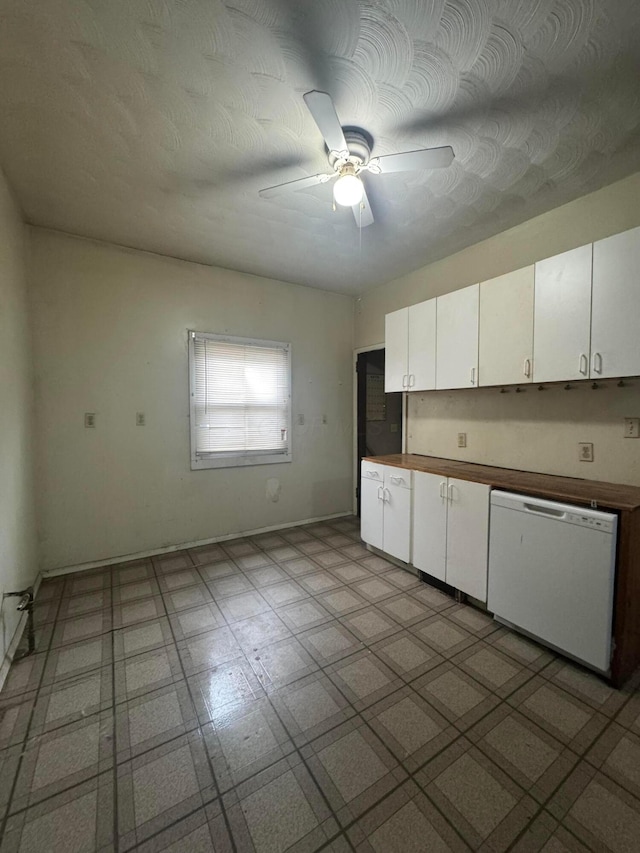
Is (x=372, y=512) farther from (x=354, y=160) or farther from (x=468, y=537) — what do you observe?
(x=354, y=160)

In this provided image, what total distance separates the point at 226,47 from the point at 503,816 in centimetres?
295

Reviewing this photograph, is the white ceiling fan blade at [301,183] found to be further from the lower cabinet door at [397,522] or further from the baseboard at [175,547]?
the baseboard at [175,547]

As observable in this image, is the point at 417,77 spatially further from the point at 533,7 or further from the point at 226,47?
the point at 226,47

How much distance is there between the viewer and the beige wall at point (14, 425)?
1.87 metres

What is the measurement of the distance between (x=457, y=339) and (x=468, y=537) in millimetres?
1482

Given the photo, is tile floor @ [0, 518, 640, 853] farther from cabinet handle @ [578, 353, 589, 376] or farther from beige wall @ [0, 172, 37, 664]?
cabinet handle @ [578, 353, 589, 376]

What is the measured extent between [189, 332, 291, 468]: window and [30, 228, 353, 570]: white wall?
0.11 m

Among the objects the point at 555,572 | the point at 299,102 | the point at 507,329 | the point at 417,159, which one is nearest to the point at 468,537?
the point at 555,572

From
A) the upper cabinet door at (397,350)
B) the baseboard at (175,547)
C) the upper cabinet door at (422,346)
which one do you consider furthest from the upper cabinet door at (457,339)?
the baseboard at (175,547)

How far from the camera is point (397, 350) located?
10.3 ft

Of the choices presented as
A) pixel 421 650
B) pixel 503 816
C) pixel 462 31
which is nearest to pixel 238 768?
pixel 503 816

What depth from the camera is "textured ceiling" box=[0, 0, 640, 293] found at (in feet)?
3.90

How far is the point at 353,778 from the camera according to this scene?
122 centimetres

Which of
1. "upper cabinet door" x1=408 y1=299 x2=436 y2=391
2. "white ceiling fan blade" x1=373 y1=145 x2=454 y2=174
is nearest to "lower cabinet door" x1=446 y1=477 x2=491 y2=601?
"upper cabinet door" x1=408 y1=299 x2=436 y2=391
